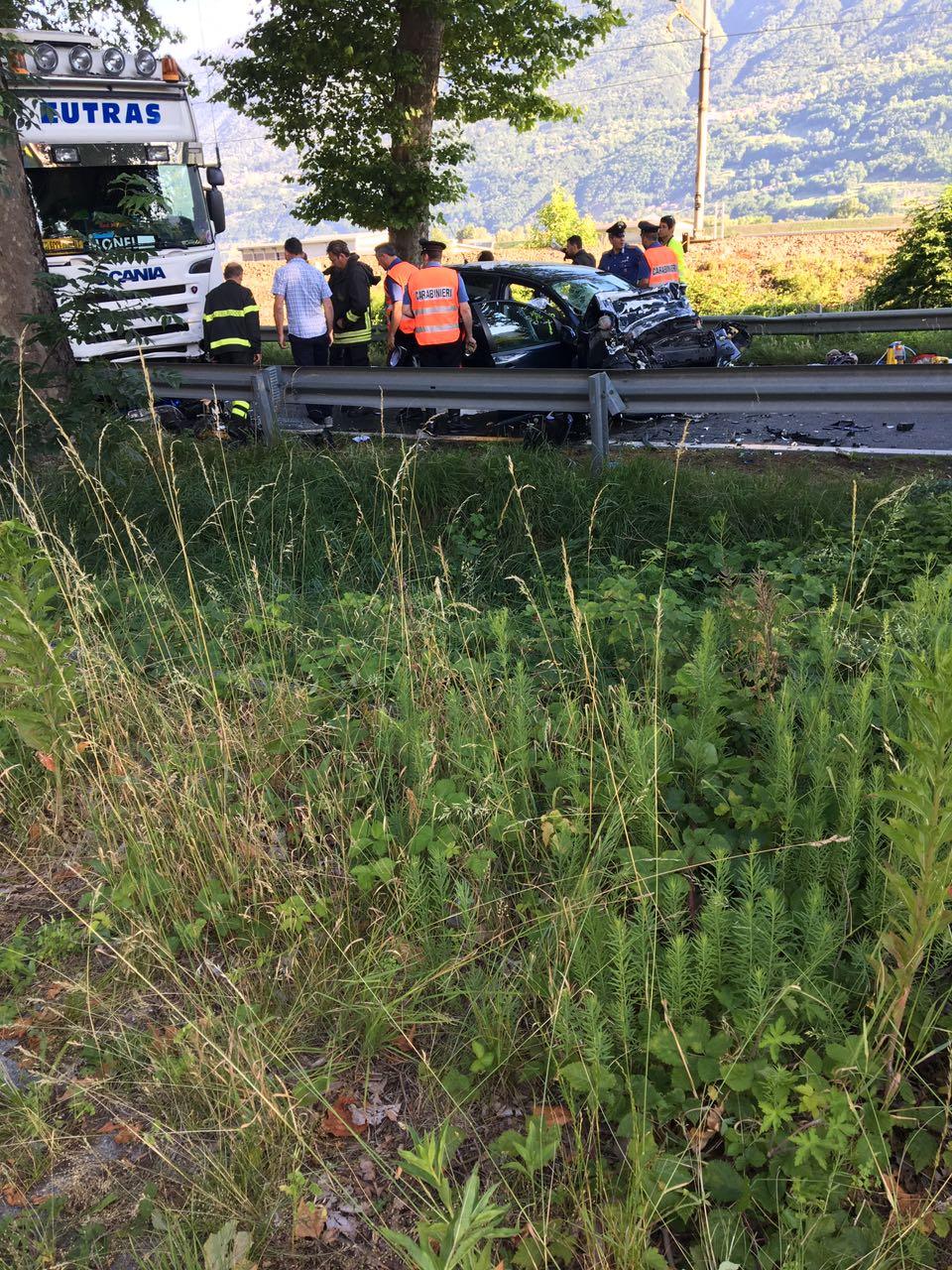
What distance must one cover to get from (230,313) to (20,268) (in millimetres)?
3177

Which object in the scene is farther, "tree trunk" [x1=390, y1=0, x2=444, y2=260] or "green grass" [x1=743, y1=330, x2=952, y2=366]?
"tree trunk" [x1=390, y1=0, x2=444, y2=260]

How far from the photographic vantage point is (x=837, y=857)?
2566 millimetres

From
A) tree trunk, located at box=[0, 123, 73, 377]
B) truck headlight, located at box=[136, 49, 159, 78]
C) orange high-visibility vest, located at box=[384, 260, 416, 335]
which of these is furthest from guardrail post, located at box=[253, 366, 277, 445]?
truck headlight, located at box=[136, 49, 159, 78]

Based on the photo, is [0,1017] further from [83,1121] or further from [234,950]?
[234,950]

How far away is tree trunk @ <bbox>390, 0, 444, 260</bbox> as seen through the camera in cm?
1581

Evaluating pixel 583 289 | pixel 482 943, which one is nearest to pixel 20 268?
pixel 583 289

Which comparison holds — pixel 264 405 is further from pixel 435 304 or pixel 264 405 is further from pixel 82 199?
pixel 82 199

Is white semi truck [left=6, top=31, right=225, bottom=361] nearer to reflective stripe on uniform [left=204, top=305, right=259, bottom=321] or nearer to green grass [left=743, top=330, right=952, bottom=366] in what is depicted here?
reflective stripe on uniform [left=204, top=305, right=259, bottom=321]

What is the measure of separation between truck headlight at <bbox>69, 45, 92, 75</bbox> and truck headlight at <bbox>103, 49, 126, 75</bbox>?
19cm

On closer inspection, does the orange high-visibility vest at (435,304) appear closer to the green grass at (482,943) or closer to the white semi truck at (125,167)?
the white semi truck at (125,167)

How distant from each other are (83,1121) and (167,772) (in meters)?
1.13

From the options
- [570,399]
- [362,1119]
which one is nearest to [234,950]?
[362,1119]

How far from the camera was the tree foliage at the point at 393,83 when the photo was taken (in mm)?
16062

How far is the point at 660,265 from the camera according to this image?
12.0m
